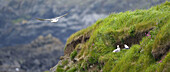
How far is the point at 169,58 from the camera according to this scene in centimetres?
671

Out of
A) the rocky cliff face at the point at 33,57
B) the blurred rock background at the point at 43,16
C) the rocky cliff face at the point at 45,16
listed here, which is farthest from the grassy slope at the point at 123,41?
the rocky cliff face at the point at 45,16

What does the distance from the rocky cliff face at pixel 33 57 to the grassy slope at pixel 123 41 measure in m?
53.9

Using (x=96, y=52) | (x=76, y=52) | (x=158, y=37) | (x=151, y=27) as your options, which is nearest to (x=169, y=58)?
(x=158, y=37)

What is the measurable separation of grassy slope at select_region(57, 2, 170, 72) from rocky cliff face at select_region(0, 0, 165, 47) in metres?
135

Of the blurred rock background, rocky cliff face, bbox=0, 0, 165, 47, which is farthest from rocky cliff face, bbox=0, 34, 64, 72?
rocky cliff face, bbox=0, 0, 165, 47

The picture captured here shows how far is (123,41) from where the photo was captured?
9.17 meters

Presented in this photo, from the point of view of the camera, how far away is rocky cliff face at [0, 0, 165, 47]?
154m

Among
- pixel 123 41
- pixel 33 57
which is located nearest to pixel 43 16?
pixel 33 57

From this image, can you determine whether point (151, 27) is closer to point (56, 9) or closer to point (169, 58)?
point (169, 58)

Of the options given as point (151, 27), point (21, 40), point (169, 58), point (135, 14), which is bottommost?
point (169, 58)

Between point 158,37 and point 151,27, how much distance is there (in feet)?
3.86

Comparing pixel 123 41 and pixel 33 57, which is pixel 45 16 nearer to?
pixel 33 57

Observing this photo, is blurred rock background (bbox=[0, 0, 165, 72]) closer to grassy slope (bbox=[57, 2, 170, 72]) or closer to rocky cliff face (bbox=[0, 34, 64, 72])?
rocky cliff face (bbox=[0, 34, 64, 72])

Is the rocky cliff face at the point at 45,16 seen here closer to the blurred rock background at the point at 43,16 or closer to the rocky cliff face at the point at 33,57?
the blurred rock background at the point at 43,16
